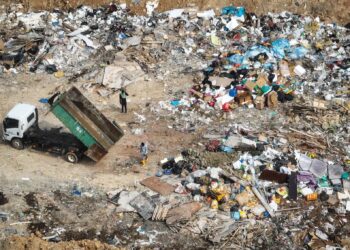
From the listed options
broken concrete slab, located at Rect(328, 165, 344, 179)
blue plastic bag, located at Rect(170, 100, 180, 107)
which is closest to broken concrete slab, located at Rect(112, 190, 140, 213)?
blue plastic bag, located at Rect(170, 100, 180, 107)

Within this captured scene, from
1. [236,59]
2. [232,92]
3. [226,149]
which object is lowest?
[226,149]

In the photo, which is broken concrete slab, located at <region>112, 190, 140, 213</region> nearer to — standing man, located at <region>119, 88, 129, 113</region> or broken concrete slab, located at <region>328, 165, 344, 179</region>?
standing man, located at <region>119, 88, 129, 113</region>

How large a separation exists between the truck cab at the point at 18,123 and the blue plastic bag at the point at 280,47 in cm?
1023

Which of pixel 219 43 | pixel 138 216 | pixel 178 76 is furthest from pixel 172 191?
pixel 219 43

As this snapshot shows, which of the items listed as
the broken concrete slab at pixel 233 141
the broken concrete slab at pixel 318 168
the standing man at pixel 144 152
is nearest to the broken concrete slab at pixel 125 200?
the standing man at pixel 144 152

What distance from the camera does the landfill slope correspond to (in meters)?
25.3

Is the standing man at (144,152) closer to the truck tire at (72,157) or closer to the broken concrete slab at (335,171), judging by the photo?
the truck tire at (72,157)

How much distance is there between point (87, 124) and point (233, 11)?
10805 mm

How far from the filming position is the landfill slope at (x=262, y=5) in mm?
25266

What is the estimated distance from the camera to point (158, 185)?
56.0ft

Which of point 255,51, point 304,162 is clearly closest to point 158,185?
point 304,162

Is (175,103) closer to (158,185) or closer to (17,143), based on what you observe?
(158,185)

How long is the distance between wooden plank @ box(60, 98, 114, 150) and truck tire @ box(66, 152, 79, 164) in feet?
3.41

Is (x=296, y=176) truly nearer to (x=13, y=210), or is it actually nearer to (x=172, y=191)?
(x=172, y=191)
